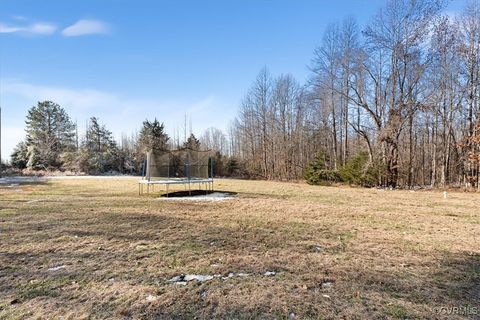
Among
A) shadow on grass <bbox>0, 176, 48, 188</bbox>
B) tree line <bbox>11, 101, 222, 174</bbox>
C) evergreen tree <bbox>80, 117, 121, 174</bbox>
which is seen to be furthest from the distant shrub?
evergreen tree <bbox>80, 117, 121, 174</bbox>

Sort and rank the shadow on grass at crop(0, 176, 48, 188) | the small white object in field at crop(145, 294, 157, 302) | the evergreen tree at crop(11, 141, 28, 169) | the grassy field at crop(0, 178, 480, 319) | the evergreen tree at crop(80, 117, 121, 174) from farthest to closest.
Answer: the evergreen tree at crop(11, 141, 28, 169) → the evergreen tree at crop(80, 117, 121, 174) → the shadow on grass at crop(0, 176, 48, 188) → the small white object in field at crop(145, 294, 157, 302) → the grassy field at crop(0, 178, 480, 319)

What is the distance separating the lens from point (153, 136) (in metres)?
32.3

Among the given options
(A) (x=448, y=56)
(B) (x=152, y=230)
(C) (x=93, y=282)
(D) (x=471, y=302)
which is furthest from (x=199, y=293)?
(A) (x=448, y=56)

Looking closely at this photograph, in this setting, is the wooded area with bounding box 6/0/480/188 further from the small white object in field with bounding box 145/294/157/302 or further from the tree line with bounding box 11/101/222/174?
the small white object in field with bounding box 145/294/157/302

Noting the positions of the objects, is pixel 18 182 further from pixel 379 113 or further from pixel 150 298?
pixel 379 113

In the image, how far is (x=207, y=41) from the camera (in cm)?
1492

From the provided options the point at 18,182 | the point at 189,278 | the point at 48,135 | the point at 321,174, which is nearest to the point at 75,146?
the point at 48,135

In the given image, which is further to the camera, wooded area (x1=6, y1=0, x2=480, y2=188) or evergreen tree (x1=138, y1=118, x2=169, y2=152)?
evergreen tree (x1=138, y1=118, x2=169, y2=152)

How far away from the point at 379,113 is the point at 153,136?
23.2 metres

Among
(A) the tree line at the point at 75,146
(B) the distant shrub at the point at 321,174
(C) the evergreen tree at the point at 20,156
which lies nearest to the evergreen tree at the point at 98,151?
(A) the tree line at the point at 75,146

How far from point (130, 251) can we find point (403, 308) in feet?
10.6

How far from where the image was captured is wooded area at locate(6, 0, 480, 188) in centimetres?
1611

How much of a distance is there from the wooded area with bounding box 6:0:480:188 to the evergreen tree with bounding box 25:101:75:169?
41cm

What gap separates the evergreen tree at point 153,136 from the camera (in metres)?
31.8
